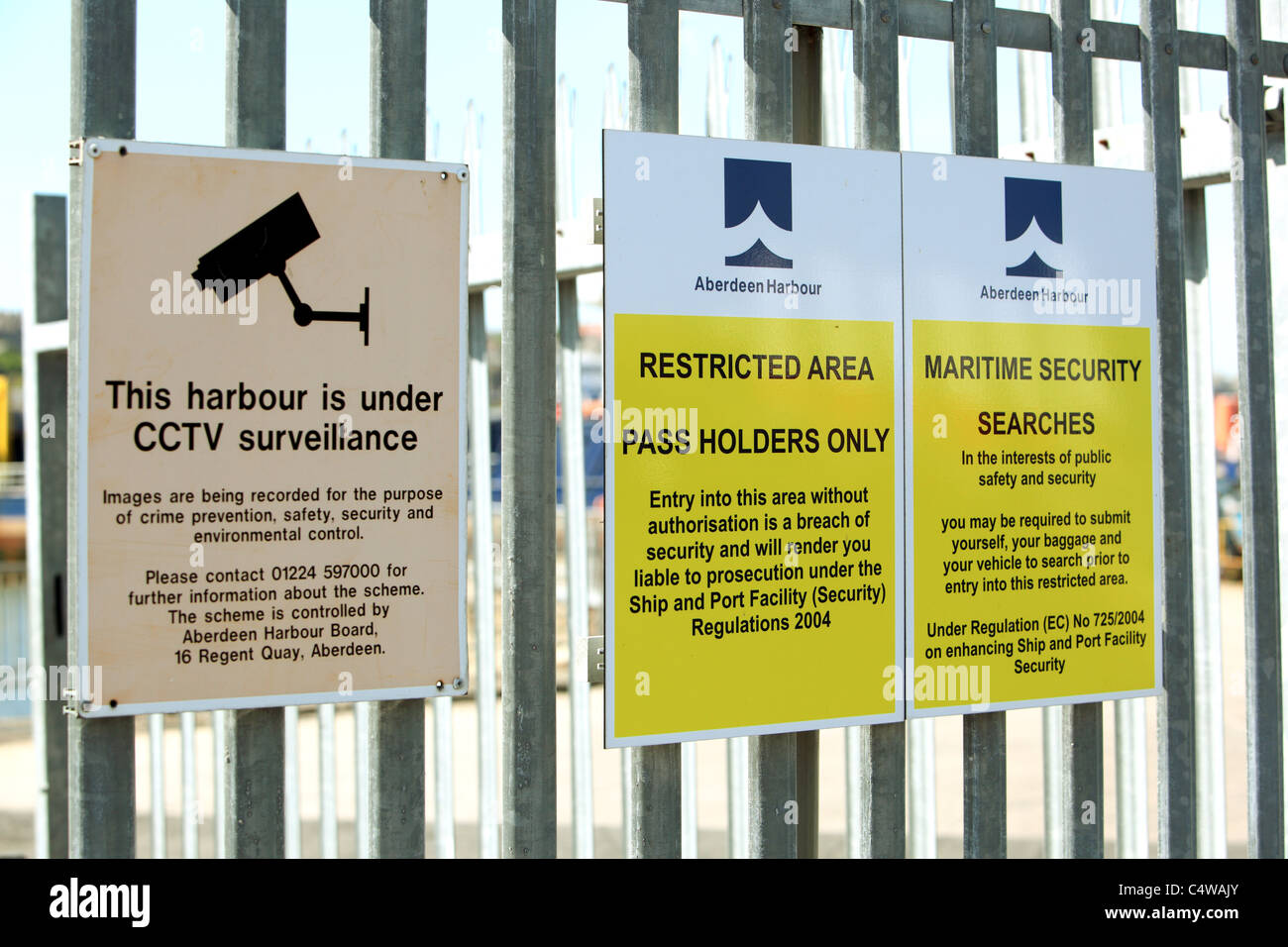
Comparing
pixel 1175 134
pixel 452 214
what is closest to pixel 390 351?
pixel 452 214

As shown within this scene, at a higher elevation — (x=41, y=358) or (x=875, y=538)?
(x=41, y=358)

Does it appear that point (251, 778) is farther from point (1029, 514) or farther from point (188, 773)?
point (188, 773)

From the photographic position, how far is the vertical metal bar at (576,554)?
3.84 m

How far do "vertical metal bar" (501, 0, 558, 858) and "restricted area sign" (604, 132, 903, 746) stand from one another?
136mm

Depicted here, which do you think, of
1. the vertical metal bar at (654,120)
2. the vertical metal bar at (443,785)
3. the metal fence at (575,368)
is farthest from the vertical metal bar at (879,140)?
the vertical metal bar at (443,785)

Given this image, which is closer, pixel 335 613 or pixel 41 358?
pixel 335 613

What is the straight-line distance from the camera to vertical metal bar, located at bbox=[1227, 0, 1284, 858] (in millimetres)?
3008

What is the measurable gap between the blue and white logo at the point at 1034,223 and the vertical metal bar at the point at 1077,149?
4.8 inches

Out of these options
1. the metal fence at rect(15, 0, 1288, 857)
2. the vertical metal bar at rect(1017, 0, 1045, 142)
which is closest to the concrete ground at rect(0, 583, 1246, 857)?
the metal fence at rect(15, 0, 1288, 857)

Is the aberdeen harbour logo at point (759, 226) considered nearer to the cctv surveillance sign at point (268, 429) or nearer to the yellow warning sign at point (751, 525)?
the yellow warning sign at point (751, 525)
